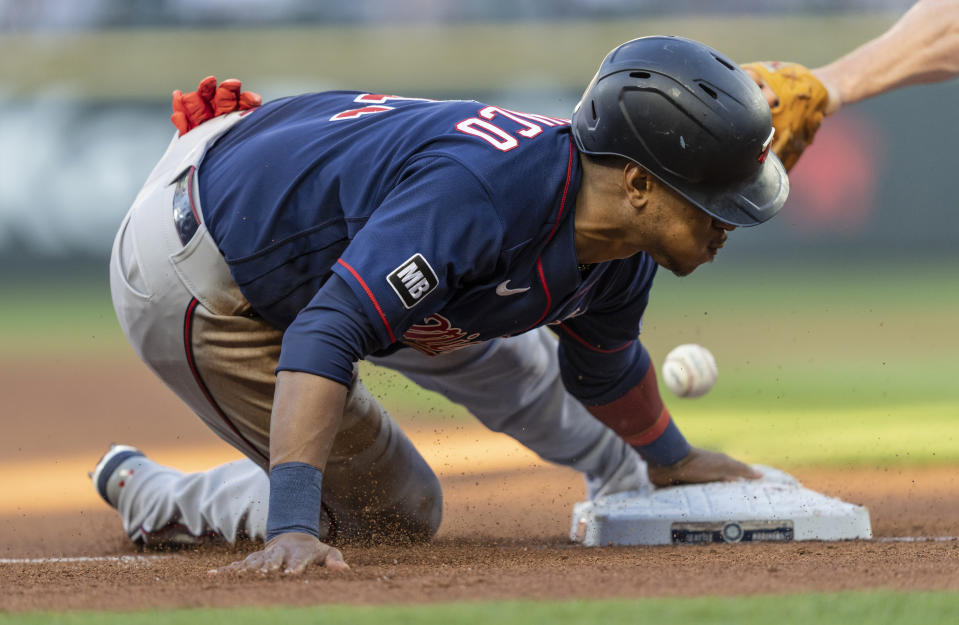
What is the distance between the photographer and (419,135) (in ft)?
8.61

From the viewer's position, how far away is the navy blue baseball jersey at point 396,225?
2.35m

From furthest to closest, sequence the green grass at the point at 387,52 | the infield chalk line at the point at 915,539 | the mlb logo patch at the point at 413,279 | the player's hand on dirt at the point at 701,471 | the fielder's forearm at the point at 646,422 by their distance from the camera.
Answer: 1. the green grass at the point at 387,52
2. the player's hand on dirt at the point at 701,471
3. the fielder's forearm at the point at 646,422
4. the infield chalk line at the point at 915,539
5. the mlb logo patch at the point at 413,279

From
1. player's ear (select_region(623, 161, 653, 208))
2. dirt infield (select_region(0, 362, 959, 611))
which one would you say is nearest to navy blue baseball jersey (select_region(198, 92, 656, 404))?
player's ear (select_region(623, 161, 653, 208))

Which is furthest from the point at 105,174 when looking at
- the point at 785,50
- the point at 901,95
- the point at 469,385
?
the point at 469,385

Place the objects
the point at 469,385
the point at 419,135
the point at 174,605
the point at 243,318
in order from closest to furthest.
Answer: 1. the point at 174,605
2. the point at 419,135
3. the point at 243,318
4. the point at 469,385

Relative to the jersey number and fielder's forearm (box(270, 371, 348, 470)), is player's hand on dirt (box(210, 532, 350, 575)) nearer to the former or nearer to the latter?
fielder's forearm (box(270, 371, 348, 470))

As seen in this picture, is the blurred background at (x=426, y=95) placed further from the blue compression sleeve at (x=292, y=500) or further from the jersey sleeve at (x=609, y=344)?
the blue compression sleeve at (x=292, y=500)

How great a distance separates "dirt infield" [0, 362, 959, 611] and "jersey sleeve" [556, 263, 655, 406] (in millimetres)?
481

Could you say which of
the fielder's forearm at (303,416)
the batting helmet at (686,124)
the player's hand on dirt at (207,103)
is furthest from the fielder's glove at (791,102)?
the fielder's forearm at (303,416)

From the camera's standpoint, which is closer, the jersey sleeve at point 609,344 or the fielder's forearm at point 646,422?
the jersey sleeve at point 609,344

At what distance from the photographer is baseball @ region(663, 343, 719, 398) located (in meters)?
4.06

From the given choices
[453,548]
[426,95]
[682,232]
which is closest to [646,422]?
[453,548]

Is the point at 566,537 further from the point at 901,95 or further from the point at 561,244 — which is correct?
the point at 901,95

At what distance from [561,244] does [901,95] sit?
→ 10528 mm
